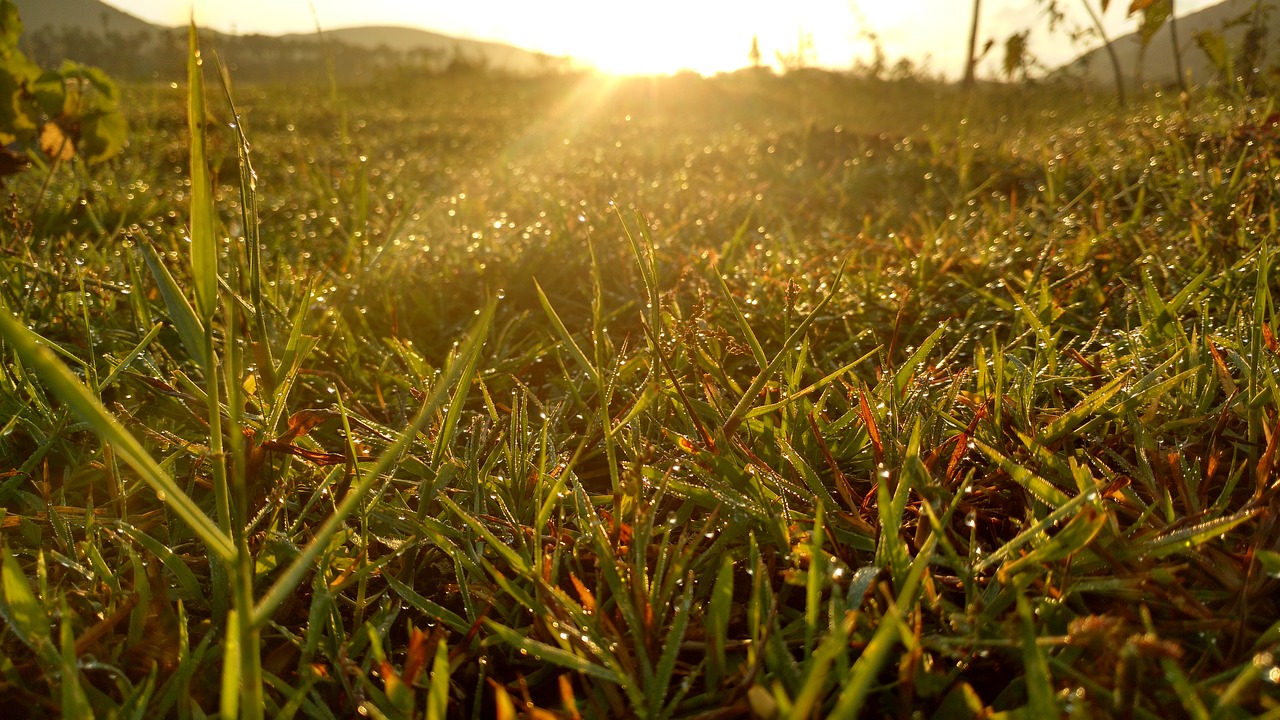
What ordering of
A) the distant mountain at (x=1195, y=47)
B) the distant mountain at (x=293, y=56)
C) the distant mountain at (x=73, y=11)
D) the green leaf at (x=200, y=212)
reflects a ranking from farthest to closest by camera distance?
the distant mountain at (x=293, y=56) < the distant mountain at (x=1195, y=47) < the distant mountain at (x=73, y=11) < the green leaf at (x=200, y=212)

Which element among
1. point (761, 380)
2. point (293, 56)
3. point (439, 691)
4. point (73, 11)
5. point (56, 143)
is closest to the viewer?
point (439, 691)

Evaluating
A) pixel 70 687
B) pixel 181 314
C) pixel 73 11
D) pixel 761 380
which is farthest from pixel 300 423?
pixel 73 11

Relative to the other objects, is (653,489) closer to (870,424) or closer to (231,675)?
(870,424)

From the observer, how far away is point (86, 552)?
2.70 feet

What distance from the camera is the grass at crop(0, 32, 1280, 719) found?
648 mm

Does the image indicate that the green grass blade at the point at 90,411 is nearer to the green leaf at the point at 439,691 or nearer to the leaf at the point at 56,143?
the green leaf at the point at 439,691

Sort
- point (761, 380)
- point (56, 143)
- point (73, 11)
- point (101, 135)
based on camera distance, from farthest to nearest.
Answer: point (73, 11)
point (101, 135)
point (56, 143)
point (761, 380)

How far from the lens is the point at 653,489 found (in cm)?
97

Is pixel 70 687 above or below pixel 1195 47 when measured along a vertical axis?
below

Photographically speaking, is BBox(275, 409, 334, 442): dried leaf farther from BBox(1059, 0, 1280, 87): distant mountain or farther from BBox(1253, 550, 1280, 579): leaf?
BBox(1059, 0, 1280, 87): distant mountain

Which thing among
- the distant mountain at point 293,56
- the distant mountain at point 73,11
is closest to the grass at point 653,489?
the distant mountain at point 73,11

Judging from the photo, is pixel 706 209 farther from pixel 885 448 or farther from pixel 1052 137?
pixel 1052 137

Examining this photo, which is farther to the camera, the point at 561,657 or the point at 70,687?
the point at 561,657

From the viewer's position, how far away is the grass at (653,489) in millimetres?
648
